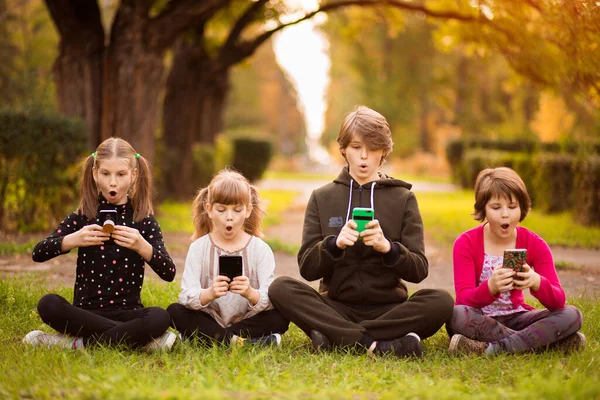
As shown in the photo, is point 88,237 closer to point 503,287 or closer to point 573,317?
point 503,287

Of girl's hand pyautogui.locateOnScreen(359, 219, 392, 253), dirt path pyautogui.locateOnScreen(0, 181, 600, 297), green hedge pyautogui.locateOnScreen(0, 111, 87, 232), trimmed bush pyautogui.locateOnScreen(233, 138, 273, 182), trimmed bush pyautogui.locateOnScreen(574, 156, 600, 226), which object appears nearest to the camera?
girl's hand pyautogui.locateOnScreen(359, 219, 392, 253)

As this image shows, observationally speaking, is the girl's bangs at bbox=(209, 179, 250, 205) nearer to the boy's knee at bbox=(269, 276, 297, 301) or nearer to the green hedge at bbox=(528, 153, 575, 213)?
the boy's knee at bbox=(269, 276, 297, 301)

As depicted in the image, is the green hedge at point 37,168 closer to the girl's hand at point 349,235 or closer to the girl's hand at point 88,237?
the girl's hand at point 88,237

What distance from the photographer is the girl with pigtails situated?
14.3 ft

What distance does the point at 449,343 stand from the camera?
14.9ft

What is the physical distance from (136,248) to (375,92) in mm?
36169

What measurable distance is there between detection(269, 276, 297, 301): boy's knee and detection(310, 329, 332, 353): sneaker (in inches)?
11.9

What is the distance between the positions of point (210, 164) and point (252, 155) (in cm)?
758

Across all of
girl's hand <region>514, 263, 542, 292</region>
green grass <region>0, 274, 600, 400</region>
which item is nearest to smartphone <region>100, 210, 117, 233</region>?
green grass <region>0, 274, 600, 400</region>

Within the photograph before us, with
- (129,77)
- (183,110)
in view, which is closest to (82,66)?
(129,77)

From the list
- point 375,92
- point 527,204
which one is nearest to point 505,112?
point 375,92

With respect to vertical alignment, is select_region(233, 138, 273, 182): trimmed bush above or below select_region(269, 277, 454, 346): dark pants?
above

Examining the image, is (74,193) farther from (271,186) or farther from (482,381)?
(271,186)

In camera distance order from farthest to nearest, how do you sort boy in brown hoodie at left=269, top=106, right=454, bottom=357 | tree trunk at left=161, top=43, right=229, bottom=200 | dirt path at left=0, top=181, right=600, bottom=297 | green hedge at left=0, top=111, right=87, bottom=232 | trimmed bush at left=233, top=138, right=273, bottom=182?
trimmed bush at left=233, top=138, right=273, bottom=182 < tree trunk at left=161, top=43, right=229, bottom=200 < green hedge at left=0, top=111, right=87, bottom=232 < dirt path at left=0, top=181, right=600, bottom=297 < boy in brown hoodie at left=269, top=106, right=454, bottom=357
